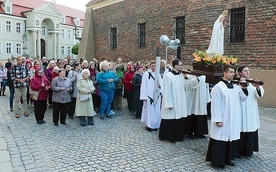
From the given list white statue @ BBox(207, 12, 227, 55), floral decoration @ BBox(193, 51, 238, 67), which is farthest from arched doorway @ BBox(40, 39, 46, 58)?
floral decoration @ BBox(193, 51, 238, 67)

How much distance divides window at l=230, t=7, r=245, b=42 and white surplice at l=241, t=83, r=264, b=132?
7.01 m

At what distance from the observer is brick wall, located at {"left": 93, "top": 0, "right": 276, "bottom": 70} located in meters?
11.4

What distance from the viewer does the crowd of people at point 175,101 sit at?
5.35 metres

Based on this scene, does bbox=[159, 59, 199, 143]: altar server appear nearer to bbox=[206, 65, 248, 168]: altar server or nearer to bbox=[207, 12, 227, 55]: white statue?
bbox=[207, 12, 227, 55]: white statue

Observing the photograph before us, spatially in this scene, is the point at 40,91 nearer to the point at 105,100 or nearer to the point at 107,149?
the point at 105,100

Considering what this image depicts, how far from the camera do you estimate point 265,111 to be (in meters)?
10.8

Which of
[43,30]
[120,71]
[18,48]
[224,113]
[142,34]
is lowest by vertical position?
[224,113]

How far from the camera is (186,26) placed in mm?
14852

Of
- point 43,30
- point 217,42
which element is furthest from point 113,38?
point 43,30

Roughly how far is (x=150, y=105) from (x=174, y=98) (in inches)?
57.8

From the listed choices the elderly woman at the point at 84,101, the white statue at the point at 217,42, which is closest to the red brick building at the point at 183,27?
the white statue at the point at 217,42

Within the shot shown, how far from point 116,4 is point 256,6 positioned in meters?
11.4

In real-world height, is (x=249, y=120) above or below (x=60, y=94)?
below

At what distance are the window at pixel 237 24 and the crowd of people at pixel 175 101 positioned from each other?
14.5 ft
